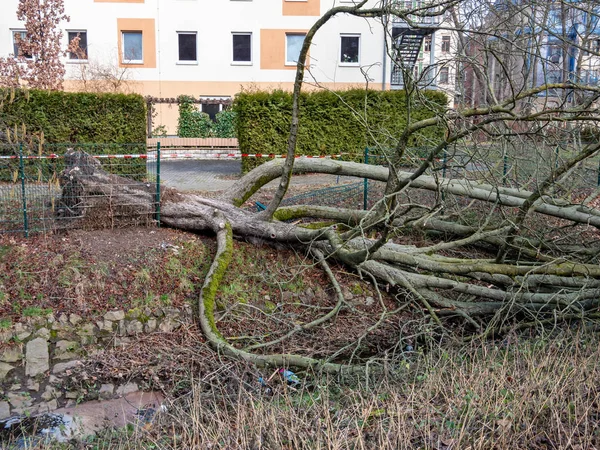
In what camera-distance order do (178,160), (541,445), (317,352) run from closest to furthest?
(541,445) → (317,352) → (178,160)

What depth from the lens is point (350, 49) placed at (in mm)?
27375

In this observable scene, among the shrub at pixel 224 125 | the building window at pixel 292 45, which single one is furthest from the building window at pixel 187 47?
the building window at pixel 292 45

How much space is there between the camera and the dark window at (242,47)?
27.1 meters

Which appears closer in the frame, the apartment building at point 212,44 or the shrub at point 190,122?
the shrub at point 190,122

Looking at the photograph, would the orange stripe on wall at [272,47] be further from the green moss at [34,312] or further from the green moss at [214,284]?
the green moss at [34,312]

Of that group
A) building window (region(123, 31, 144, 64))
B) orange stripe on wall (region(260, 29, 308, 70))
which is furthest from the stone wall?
building window (region(123, 31, 144, 64))

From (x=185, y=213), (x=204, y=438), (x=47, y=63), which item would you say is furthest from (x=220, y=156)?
(x=204, y=438)

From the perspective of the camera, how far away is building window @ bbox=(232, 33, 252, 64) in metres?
27.1

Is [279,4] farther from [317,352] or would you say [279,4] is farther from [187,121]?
[317,352]

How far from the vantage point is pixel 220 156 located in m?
23.3

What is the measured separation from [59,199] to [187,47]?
19.4 metres

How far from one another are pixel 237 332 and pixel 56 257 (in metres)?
2.69

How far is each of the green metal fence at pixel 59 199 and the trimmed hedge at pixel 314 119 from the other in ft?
24.0

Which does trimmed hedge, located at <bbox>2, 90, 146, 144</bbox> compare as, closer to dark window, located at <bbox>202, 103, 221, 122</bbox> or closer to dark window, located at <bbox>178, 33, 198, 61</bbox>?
dark window, located at <bbox>202, 103, 221, 122</bbox>
